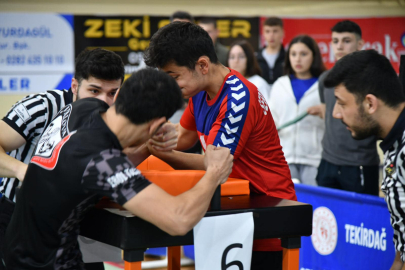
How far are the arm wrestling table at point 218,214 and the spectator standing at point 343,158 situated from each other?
2277 millimetres

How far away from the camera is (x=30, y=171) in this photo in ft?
5.90

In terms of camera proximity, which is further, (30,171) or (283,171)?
(283,171)

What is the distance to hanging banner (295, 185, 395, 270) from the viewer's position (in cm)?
338

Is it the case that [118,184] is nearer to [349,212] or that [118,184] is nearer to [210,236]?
[210,236]

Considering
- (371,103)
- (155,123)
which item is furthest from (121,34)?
(155,123)

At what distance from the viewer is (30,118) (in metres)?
2.37

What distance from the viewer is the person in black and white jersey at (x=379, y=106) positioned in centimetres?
206

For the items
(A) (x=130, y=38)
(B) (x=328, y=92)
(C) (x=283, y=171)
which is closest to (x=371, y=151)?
(B) (x=328, y=92)

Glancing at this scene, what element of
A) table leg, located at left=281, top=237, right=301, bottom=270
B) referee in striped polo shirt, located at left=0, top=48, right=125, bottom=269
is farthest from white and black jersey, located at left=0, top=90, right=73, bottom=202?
table leg, located at left=281, top=237, right=301, bottom=270

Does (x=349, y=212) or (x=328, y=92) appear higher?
(x=328, y=92)

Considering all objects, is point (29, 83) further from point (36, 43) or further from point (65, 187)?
point (65, 187)

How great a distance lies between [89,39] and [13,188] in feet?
14.2

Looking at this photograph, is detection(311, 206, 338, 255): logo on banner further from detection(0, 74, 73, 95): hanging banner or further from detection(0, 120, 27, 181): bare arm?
detection(0, 74, 73, 95): hanging banner

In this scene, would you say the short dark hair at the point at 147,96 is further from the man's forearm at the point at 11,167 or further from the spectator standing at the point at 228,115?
the man's forearm at the point at 11,167
